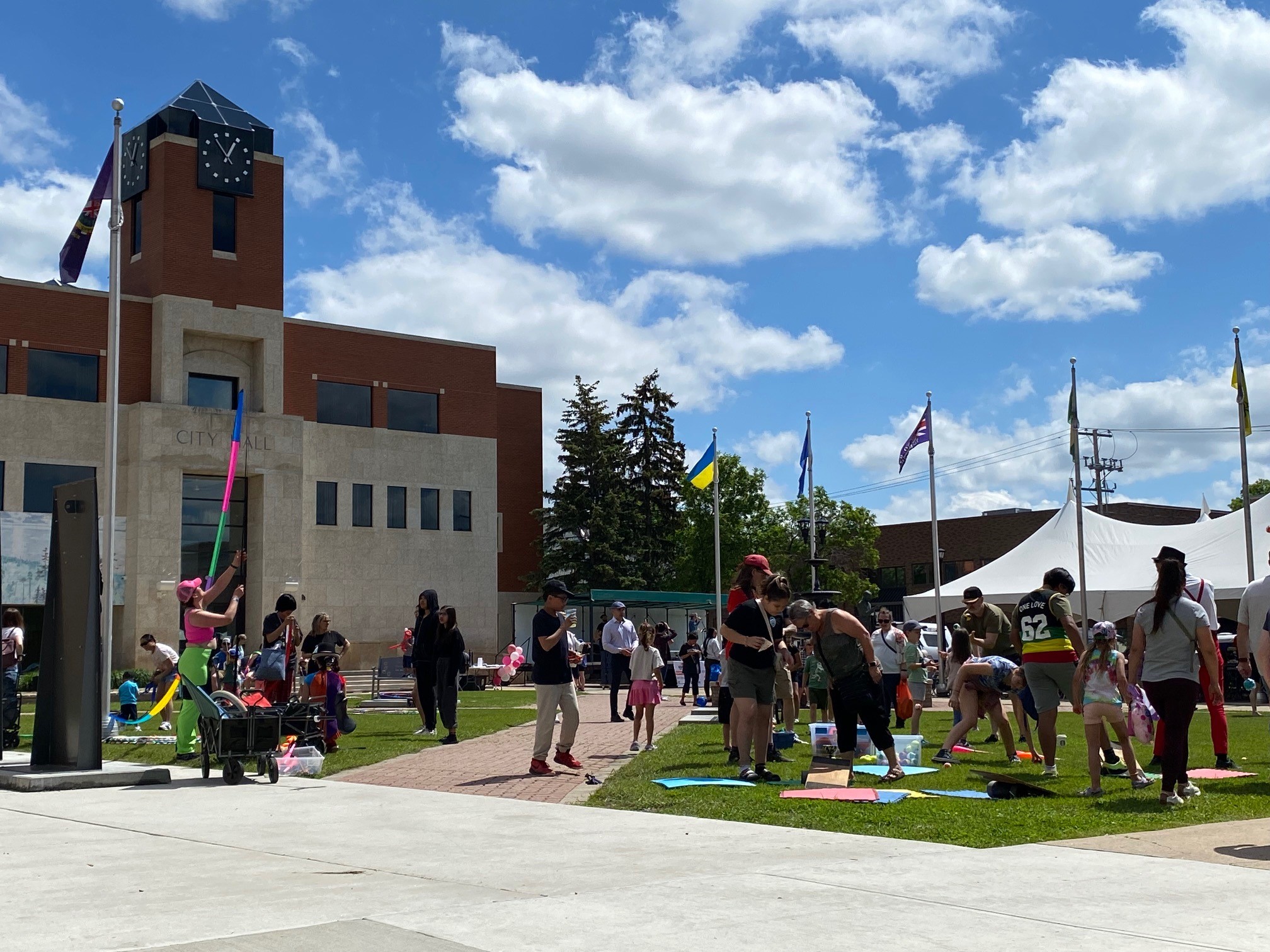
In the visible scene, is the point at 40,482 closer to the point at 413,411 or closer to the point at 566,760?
the point at 413,411

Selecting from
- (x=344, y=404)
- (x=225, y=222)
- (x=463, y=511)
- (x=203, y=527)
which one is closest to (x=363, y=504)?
(x=344, y=404)

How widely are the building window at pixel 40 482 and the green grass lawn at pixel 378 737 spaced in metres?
17.1

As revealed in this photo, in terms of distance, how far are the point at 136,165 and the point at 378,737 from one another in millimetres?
35516

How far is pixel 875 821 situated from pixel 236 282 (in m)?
42.9

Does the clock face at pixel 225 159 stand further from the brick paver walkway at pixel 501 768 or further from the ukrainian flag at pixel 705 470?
the brick paver walkway at pixel 501 768

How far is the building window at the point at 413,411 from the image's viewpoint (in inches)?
2053

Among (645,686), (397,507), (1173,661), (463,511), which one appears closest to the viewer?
(1173,661)

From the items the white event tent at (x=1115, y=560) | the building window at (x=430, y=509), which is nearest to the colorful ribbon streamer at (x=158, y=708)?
the white event tent at (x=1115, y=560)

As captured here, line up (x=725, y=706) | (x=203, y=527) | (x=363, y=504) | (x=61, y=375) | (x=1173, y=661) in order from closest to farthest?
1. (x=1173, y=661)
2. (x=725, y=706)
3. (x=61, y=375)
4. (x=203, y=527)
5. (x=363, y=504)

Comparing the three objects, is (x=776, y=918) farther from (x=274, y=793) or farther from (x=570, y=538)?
(x=570, y=538)

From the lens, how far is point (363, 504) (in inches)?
2007

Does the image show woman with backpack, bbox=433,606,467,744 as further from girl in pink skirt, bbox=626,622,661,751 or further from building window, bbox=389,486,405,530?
building window, bbox=389,486,405,530

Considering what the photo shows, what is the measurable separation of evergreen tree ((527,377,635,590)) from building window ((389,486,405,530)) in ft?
31.4

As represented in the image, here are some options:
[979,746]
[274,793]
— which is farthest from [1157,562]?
[274,793]
